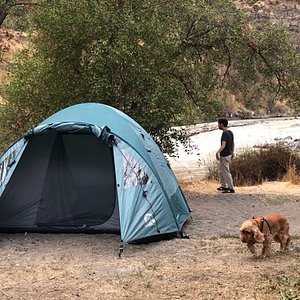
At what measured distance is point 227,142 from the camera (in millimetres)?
12062

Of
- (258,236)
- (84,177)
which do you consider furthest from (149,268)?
(84,177)

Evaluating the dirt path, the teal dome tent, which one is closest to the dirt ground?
the dirt path

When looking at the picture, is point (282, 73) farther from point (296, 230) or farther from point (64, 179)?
point (64, 179)

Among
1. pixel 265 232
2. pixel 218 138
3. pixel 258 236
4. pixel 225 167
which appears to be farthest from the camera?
pixel 218 138

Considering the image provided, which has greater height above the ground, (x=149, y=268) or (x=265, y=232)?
(x=265, y=232)

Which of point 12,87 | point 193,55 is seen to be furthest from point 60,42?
point 193,55

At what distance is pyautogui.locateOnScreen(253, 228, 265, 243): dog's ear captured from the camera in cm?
617

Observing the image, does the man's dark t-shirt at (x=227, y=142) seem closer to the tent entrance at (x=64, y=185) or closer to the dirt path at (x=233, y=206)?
the dirt path at (x=233, y=206)

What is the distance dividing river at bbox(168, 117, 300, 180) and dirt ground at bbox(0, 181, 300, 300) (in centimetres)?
1339

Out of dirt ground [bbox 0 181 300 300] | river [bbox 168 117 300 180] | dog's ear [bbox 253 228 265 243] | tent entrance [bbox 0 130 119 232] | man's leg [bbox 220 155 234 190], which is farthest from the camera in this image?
river [bbox 168 117 300 180]

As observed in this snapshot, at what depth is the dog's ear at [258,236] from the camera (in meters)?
6.17

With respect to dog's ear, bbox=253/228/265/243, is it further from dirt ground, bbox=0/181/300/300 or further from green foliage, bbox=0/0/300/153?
green foliage, bbox=0/0/300/153

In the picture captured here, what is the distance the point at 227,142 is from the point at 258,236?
19.6 feet

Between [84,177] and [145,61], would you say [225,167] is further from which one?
[84,177]
